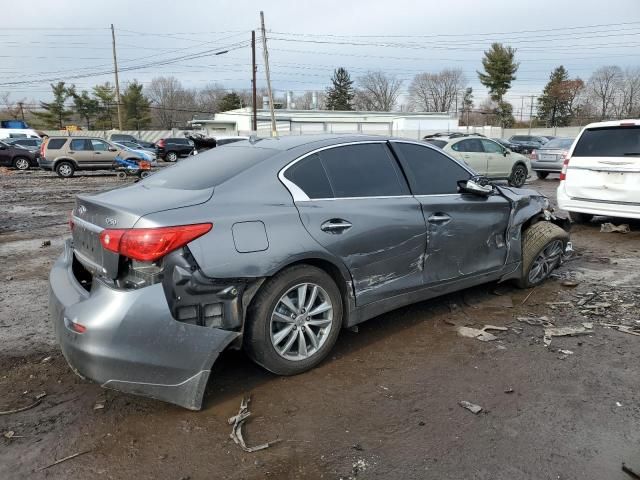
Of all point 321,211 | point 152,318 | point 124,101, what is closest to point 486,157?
point 321,211

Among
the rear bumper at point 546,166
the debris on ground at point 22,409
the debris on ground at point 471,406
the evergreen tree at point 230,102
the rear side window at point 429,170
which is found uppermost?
the evergreen tree at point 230,102

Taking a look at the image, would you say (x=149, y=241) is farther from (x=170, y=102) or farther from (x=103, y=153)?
(x=170, y=102)

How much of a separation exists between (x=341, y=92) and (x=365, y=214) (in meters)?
89.5

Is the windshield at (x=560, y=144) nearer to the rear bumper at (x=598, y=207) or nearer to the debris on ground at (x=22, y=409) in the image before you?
the rear bumper at (x=598, y=207)

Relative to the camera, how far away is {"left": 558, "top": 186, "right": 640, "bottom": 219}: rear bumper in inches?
298

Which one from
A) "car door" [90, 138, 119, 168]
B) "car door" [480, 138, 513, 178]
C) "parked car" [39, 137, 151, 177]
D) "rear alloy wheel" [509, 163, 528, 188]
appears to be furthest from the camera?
"car door" [90, 138, 119, 168]

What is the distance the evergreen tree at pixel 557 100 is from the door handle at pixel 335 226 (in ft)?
272

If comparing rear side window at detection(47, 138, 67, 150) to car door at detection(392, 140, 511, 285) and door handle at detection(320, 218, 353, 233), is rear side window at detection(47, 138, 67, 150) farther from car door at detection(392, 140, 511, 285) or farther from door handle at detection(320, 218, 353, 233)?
door handle at detection(320, 218, 353, 233)

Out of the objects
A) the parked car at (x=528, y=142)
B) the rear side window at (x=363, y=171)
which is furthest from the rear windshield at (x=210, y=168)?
the parked car at (x=528, y=142)

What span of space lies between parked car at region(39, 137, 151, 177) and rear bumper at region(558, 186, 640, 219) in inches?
721

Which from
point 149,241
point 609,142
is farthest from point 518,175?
point 149,241

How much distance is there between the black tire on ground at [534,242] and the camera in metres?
5.09

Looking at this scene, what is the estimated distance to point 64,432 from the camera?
9.51ft

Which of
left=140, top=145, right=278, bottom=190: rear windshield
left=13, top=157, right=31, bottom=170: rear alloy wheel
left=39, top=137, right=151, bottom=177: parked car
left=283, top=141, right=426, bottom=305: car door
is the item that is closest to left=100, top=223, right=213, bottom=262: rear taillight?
left=140, top=145, right=278, bottom=190: rear windshield
